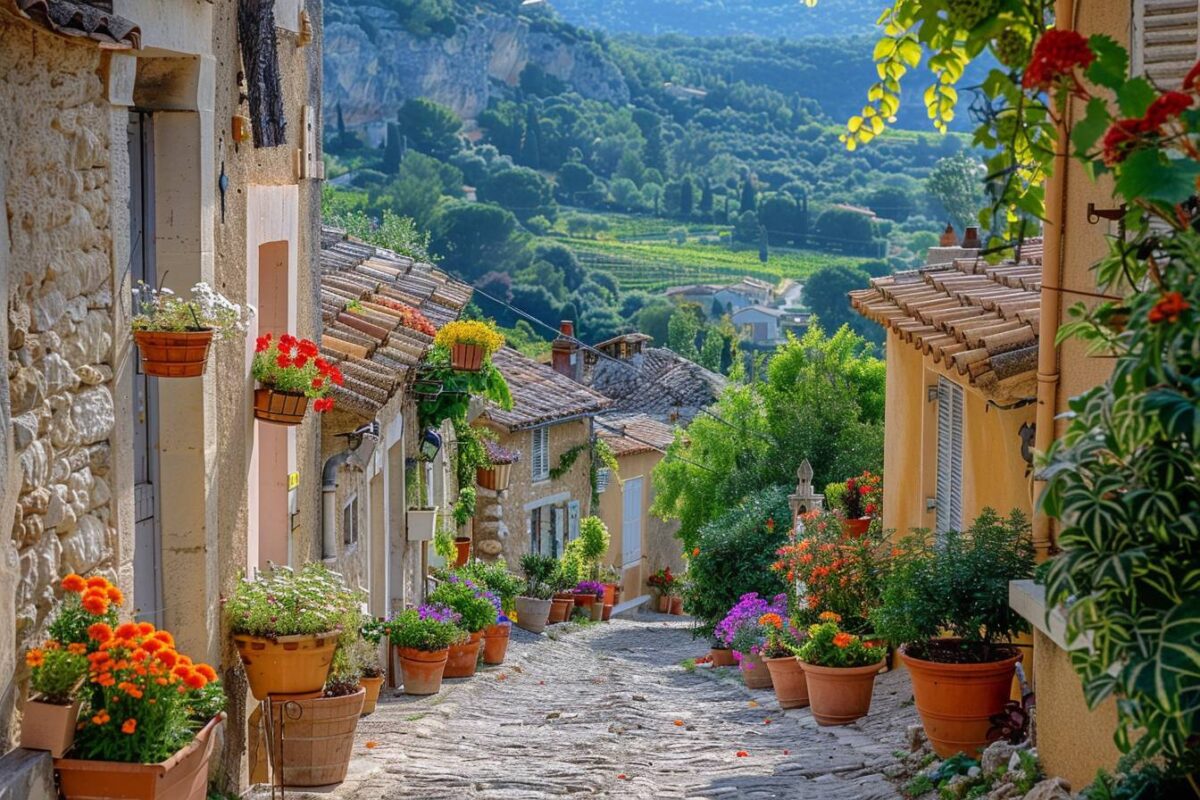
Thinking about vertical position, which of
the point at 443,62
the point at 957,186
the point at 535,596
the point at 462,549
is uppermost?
the point at 443,62

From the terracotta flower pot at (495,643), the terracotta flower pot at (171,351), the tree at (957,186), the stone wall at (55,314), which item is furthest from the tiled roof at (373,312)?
the tree at (957,186)

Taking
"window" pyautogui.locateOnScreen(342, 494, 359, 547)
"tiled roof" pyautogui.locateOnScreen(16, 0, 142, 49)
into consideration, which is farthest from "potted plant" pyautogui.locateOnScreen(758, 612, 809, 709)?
"tiled roof" pyautogui.locateOnScreen(16, 0, 142, 49)

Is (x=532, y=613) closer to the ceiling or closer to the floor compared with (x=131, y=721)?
closer to the floor

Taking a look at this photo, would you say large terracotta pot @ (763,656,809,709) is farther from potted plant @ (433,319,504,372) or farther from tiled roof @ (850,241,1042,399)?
potted plant @ (433,319,504,372)

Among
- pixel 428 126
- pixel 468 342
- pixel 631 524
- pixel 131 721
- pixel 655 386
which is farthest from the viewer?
pixel 428 126

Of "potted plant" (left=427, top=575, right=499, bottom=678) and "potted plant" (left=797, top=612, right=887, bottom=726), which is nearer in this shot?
"potted plant" (left=797, top=612, right=887, bottom=726)

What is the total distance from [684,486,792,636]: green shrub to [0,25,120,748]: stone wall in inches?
632

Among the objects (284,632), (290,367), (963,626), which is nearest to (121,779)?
(284,632)

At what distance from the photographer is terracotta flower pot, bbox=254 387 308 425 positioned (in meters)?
7.49

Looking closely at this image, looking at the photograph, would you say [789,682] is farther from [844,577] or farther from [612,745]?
[612,745]

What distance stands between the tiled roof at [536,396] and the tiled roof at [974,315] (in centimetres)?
1371

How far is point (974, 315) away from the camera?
9.00 metres

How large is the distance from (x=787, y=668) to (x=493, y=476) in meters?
10.4

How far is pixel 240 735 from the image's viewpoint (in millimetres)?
6984
